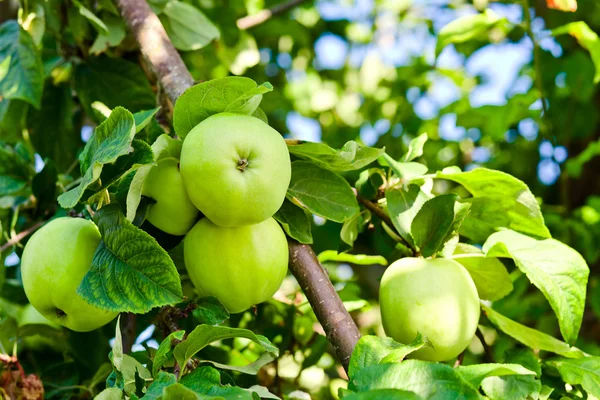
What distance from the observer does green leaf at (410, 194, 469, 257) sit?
0.99m

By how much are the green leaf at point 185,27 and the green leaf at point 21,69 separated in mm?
303

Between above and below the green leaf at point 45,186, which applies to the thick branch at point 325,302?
above

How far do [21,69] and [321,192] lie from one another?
31.6 inches

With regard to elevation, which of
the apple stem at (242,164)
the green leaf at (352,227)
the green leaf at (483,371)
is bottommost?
the green leaf at (352,227)

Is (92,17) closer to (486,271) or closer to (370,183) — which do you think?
(370,183)

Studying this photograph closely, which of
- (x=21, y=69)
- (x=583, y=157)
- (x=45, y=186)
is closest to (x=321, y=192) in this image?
(x=45, y=186)

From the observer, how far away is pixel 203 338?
2.56 ft

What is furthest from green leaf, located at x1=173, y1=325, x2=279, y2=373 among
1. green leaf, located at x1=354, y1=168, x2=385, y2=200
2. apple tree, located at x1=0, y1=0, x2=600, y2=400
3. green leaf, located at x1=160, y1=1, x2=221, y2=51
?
green leaf, located at x1=160, y1=1, x2=221, y2=51

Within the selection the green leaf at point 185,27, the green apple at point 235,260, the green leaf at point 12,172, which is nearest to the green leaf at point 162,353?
the green apple at point 235,260

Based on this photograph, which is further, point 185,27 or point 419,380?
point 185,27

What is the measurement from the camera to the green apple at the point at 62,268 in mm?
838

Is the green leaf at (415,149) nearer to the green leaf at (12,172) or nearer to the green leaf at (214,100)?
the green leaf at (214,100)

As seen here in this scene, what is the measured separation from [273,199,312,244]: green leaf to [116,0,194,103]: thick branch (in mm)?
250

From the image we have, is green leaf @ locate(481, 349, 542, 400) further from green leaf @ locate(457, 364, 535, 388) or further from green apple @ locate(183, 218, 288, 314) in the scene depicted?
green apple @ locate(183, 218, 288, 314)
